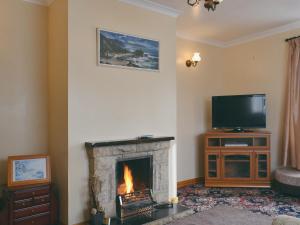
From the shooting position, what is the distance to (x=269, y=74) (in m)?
4.92

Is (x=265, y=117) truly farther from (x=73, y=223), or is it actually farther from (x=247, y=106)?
(x=73, y=223)

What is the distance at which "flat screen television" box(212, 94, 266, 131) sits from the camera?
476 centimetres

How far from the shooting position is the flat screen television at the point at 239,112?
15.6 ft

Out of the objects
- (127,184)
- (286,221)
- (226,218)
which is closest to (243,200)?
(226,218)

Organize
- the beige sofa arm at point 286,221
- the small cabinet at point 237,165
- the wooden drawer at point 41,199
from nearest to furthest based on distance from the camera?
1. the beige sofa arm at point 286,221
2. the wooden drawer at point 41,199
3. the small cabinet at point 237,165

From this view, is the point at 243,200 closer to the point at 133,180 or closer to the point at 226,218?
the point at 226,218

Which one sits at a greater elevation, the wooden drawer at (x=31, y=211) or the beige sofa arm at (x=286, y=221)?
the beige sofa arm at (x=286, y=221)

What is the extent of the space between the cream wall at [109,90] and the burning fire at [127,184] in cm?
45

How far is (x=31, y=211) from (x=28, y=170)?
0.46m

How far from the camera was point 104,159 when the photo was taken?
10.1 ft

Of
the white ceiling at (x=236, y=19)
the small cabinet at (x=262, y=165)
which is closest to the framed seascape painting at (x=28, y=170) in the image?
the white ceiling at (x=236, y=19)

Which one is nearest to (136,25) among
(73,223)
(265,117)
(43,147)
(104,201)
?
(43,147)

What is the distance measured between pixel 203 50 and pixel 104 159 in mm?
3282

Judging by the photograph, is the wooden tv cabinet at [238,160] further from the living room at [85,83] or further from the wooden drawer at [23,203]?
the wooden drawer at [23,203]
